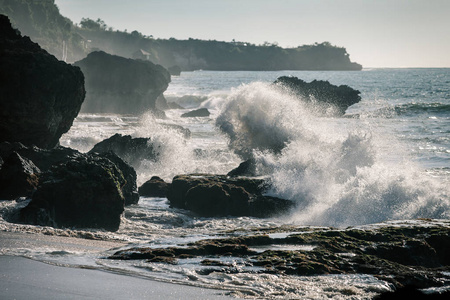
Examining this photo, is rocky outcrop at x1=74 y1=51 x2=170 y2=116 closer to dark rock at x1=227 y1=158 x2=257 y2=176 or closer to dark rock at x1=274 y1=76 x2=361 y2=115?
→ dark rock at x1=274 y1=76 x2=361 y2=115

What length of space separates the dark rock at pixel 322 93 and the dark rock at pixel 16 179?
2106 cm

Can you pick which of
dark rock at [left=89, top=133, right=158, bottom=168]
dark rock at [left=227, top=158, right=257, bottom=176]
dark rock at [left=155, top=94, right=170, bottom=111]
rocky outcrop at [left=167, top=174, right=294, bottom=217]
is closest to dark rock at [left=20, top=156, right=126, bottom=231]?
rocky outcrop at [left=167, top=174, right=294, bottom=217]

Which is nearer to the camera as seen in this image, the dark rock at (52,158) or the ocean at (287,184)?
the ocean at (287,184)

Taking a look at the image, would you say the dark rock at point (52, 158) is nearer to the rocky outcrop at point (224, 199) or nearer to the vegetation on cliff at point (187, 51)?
the rocky outcrop at point (224, 199)

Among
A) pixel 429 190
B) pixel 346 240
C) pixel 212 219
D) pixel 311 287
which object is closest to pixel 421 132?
pixel 429 190

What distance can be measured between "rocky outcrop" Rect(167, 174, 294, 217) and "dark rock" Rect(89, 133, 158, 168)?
4.94 m

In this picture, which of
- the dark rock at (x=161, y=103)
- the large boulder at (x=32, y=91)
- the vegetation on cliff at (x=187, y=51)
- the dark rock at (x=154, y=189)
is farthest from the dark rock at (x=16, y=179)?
the vegetation on cliff at (x=187, y=51)

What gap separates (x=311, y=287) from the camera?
5.09 meters

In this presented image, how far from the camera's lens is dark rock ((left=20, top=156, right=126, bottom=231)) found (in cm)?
846

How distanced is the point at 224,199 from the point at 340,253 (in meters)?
4.67

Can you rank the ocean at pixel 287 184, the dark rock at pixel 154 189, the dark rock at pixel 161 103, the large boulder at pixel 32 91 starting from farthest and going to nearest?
the dark rock at pixel 161 103
the dark rock at pixel 154 189
the large boulder at pixel 32 91
the ocean at pixel 287 184

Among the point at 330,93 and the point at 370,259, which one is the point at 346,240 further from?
the point at 330,93

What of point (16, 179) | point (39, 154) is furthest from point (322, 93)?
point (16, 179)

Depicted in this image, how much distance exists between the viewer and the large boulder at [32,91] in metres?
11.7
